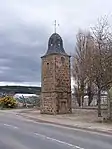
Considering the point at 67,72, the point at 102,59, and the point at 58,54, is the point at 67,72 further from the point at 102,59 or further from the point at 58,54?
the point at 102,59

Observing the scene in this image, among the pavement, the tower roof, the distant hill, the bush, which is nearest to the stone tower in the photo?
the tower roof

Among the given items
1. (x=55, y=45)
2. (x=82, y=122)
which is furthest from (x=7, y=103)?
(x=82, y=122)

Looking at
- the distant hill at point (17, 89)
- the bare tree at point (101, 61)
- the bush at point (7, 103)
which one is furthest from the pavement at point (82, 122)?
the distant hill at point (17, 89)

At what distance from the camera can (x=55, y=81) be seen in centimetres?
3997

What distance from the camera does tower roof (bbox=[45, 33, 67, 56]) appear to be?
41.8 metres

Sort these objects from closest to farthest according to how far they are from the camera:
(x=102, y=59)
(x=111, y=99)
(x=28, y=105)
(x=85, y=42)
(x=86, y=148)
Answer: (x=86, y=148)
(x=111, y=99)
(x=102, y=59)
(x=85, y=42)
(x=28, y=105)

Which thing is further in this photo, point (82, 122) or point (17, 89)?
point (17, 89)

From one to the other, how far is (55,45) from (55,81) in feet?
16.3

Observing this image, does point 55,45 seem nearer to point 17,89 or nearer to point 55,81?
point 55,81

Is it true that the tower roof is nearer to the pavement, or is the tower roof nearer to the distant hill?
the pavement

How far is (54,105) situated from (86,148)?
1087 inches

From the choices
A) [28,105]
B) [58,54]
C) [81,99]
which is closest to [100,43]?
[58,54]

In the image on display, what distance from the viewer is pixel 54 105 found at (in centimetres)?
3953

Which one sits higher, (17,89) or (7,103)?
(17,89)
